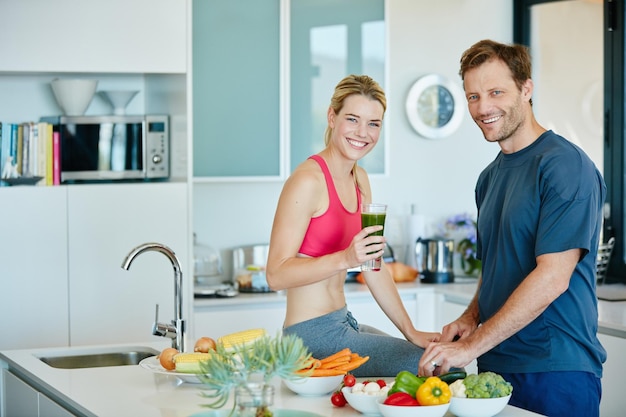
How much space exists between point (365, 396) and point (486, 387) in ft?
0.92

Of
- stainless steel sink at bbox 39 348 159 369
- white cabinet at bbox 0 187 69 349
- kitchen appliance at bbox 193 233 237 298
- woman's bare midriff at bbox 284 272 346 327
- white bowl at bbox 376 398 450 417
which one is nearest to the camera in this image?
white bowl at bbox 376 398 450 417

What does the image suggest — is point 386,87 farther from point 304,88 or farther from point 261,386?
point 261,386

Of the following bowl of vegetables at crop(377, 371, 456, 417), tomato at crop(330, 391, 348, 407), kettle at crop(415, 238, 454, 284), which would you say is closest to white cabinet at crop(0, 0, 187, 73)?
kettle at crop(415, 238, 454, 284)

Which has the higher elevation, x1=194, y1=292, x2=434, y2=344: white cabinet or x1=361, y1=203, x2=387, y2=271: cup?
x1=361, y1=203, x2=387, y2=271: cup

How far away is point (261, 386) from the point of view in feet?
6.22

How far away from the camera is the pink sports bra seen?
2.96 meters

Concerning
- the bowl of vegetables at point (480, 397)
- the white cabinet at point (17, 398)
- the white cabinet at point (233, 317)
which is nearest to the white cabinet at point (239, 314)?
the white cabinet at point (233, 317)

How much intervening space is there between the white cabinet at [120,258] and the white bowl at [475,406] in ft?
7.49

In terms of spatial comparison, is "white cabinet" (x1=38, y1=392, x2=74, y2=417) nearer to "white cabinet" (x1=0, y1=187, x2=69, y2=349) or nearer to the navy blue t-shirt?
the navy blue t-shirt

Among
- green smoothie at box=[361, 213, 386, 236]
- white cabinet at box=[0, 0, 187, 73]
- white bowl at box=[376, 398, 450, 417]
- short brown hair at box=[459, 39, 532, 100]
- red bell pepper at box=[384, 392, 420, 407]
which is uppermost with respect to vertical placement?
white cabinet at box=[0, 0, 187, 73]

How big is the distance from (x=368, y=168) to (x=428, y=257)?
Answer: 0.55m

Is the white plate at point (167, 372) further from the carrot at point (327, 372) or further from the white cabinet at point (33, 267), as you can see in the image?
the white cabinet at point (33, 267)

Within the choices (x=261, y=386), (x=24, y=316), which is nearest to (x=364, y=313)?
(x=24, y=316)

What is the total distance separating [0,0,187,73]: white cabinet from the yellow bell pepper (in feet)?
→ 8.37
